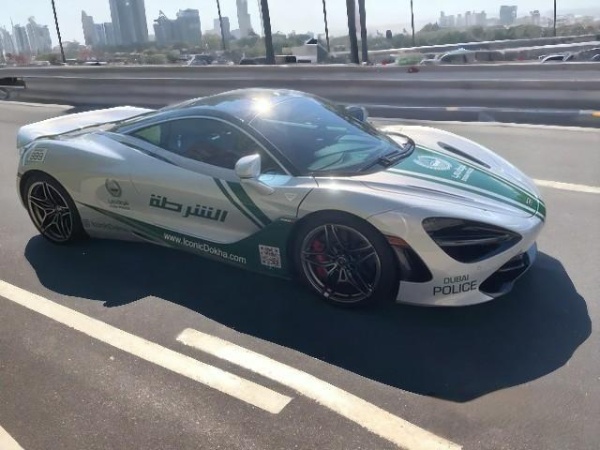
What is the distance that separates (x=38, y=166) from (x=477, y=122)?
21.9ft

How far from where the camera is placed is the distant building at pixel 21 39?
319ft

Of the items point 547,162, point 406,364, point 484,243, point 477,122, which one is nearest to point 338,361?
point 406,364

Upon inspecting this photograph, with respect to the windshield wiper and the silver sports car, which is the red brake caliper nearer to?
the silver sports car

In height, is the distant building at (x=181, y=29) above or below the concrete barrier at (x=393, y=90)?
above

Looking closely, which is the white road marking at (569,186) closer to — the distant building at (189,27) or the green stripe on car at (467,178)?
the green stripe on car at (467,178)

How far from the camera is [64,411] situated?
9.48 ft

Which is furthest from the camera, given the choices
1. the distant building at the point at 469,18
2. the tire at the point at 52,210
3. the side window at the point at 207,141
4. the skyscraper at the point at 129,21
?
the distant building at the point at 469,18

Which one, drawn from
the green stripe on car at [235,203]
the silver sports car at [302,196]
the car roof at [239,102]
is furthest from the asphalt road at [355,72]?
the green stripe on car at [235,203]

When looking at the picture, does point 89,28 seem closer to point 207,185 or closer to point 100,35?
point 100,35

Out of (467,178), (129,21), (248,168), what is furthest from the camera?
(129,21)

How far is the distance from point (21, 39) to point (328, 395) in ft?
368

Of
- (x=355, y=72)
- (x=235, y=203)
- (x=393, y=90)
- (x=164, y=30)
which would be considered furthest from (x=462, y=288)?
(x=164, y=30)

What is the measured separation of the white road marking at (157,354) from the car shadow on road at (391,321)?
8.6 inches

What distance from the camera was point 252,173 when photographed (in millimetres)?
3619
